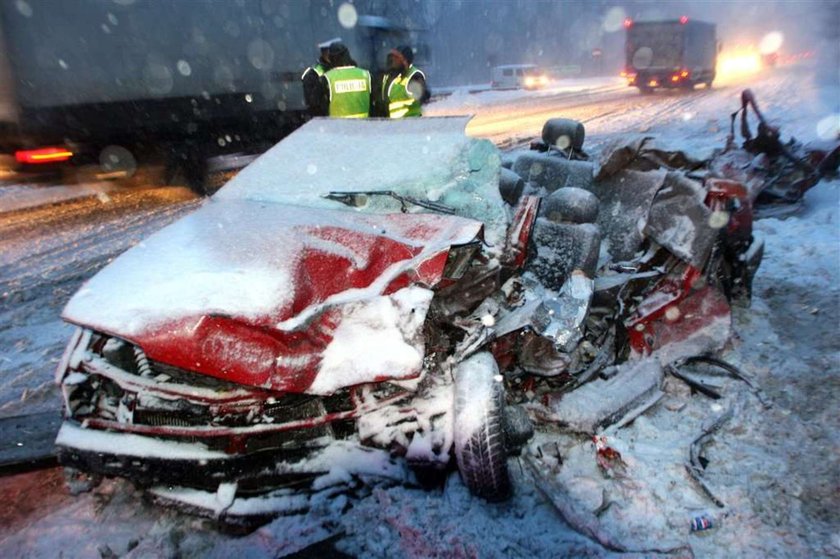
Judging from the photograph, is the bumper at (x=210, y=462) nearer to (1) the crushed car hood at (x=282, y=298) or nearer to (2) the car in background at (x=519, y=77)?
(1) the crushed car hood at (x=282, y=298)

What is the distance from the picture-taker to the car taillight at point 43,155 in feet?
22.4

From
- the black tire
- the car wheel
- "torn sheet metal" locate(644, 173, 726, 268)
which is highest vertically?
the black tire

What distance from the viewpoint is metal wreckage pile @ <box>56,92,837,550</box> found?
86.9 inches

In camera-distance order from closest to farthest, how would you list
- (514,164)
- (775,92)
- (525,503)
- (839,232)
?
(525,503) < (514,164) < (839,232) < (775,92)

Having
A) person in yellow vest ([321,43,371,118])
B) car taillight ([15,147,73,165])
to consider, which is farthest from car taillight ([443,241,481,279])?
Result: car taillight ([15,147,73,165])

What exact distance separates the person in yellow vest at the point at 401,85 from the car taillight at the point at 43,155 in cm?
460

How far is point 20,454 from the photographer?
2.90 metres

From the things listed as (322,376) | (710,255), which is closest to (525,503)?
(322,376)

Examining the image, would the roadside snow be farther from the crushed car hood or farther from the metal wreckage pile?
the crushed car hood

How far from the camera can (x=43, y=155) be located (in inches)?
273

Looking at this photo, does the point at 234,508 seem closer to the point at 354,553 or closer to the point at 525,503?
the point at 354,553

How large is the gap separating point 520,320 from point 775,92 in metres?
19.7

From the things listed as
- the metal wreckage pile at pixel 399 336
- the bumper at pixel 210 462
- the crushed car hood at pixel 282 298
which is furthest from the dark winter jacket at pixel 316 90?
the bumper at pixel 210 462

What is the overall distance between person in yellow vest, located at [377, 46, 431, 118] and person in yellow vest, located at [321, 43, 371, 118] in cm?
24
